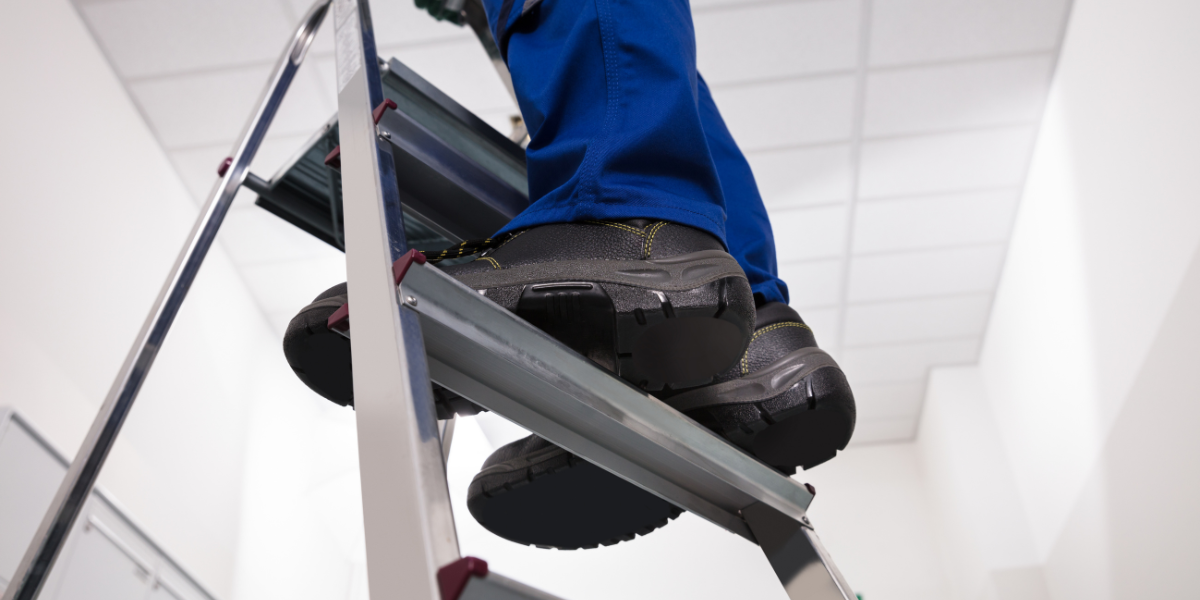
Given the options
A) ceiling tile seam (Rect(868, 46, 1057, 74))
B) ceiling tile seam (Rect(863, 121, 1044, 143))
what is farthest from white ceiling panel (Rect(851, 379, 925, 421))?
ceiling tile seam (Rect(868, 46, 1057, 74))

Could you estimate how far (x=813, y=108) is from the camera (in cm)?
268

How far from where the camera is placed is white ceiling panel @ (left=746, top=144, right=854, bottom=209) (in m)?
2.83

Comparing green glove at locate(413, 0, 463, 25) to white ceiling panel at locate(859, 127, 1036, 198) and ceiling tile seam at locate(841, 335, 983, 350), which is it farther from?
ceiling tile seam at locate(841, 335, 983, 350)

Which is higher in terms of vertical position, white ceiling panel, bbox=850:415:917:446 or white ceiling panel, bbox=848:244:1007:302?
white ceiling panel, bbox=848:244:1007:302

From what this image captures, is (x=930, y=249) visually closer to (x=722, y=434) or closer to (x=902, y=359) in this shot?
(x=902, y=359)

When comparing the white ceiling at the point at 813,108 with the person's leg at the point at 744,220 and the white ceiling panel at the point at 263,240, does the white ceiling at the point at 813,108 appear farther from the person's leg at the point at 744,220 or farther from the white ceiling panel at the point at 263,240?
the person's leg at the point at 744,220

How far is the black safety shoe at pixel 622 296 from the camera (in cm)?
58

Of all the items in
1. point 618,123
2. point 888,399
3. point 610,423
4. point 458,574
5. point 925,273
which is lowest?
point 458,574

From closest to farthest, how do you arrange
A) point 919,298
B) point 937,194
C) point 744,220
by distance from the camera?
point 744,220, point 937,194, point 919,298

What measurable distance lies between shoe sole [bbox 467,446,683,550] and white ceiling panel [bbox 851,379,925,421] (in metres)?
3.13

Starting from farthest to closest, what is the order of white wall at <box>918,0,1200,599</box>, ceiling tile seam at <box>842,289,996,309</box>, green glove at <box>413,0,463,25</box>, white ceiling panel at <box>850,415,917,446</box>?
white ceiling panel at <box>850,415,917,446</box>, ceiling tile seam at <box>842,289,996,309</box>, white wall at <box>918,0,1200,599</box>, green glove at <box>413,0,463,25</box>

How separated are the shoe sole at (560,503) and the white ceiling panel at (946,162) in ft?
7.43

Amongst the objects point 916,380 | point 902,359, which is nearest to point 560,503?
point 902,359

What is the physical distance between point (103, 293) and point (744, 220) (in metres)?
2.10
